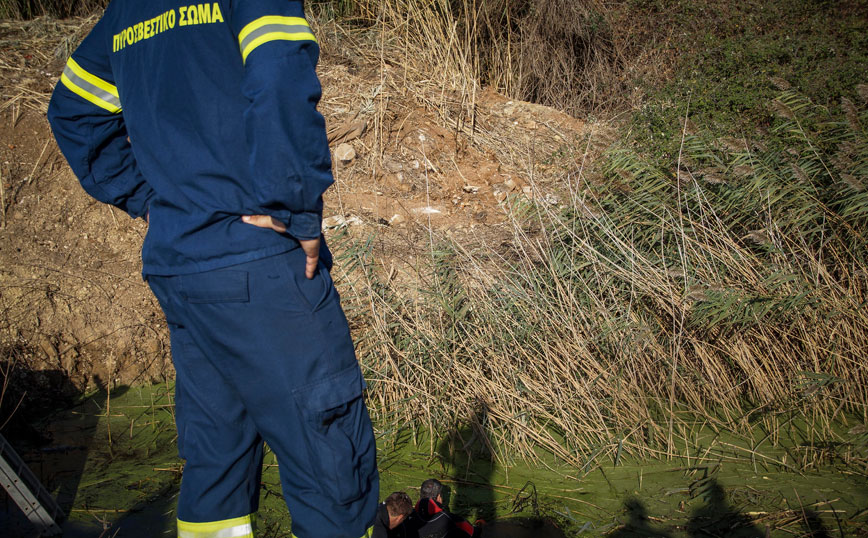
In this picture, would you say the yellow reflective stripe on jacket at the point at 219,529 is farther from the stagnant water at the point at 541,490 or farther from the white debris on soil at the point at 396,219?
the white debris on soil at the point at 396,219

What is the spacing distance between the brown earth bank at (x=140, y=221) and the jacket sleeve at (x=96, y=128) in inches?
79.3

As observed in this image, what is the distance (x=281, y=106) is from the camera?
4.33 feet

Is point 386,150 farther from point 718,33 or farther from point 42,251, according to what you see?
point 718,33

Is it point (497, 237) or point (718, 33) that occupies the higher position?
point (718, 33)

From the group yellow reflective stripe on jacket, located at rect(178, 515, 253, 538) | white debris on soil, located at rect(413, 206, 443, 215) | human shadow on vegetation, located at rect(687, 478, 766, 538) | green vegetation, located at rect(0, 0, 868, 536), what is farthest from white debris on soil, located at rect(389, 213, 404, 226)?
yellow reflective stripe on jacket, located at rect(178, 515, 253, 538)

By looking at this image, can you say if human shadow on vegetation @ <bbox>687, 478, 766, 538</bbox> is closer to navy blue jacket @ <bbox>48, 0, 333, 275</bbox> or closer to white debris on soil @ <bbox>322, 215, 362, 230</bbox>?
navy blue jacket @ <bbox>48, 0, 333, 275</bbox>

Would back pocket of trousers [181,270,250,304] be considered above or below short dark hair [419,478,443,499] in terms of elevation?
above

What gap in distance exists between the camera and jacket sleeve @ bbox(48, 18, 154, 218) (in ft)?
5.66

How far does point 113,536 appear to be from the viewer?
2.51 m

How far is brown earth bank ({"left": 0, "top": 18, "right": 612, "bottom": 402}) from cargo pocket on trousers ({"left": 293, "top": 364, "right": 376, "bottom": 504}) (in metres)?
2.23

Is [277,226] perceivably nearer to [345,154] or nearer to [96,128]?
[96,128]

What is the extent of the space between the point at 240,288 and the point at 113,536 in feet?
5.63

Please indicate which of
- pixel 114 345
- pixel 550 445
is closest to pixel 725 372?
pixel 550 445

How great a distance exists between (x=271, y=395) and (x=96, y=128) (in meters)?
0.97
